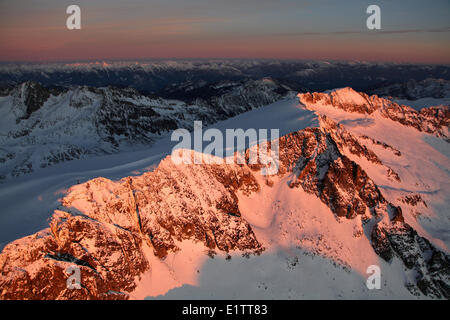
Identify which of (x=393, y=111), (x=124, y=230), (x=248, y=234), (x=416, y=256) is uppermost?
(x=393, y=111)

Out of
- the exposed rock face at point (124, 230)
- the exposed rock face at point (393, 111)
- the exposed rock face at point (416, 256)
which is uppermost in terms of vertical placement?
the exposed rock face at point (393, 111)

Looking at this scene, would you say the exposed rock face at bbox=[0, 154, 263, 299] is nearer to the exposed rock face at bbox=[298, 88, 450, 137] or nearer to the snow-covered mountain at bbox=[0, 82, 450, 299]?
the snow-covered mountain at bbox=[0, 82, 450, 299]

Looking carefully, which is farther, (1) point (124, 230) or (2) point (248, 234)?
(2) point (248, 234)

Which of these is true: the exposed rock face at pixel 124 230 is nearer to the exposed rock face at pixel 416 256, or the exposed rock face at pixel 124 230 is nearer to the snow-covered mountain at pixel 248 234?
the snow-covered mountain at pixel 248 234

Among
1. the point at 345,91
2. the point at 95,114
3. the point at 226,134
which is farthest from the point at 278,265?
the point at 95,114

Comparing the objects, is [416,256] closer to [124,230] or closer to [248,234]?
[248,234]

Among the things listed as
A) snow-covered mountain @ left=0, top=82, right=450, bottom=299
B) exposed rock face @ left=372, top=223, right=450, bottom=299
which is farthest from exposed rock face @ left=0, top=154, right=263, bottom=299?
exposed rock face @ left=372, top=223, right=450, bottom=299

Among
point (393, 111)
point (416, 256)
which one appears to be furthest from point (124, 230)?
point (393, 111)

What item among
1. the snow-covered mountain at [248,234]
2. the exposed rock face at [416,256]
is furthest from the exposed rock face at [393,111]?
the exposed rock face at [416,256]
